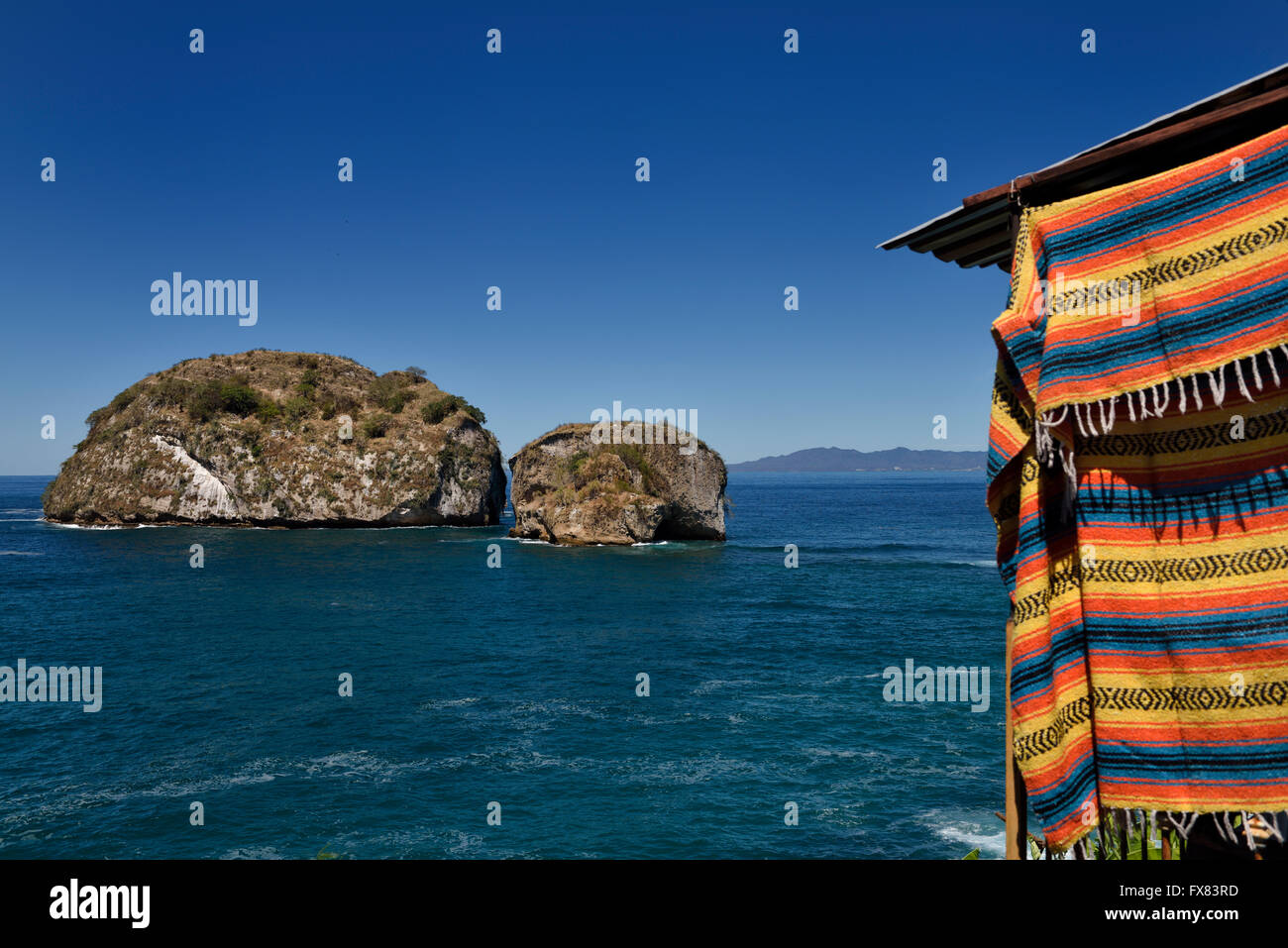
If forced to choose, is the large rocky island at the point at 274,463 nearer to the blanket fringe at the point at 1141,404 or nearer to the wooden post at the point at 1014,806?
the wooden post at the point at 1014,806

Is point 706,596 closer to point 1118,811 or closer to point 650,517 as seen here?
point 650,517

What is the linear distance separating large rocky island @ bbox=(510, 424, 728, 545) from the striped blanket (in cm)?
6452

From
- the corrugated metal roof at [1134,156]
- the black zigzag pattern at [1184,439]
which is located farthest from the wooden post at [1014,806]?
the corrugated metal roof at [1134,156]

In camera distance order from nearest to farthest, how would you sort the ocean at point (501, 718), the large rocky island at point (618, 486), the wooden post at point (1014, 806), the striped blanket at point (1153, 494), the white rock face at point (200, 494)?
the striped blanket at point (1153, 494), the wooden post at point (1014, 806), the ocean at point (501, 718), the large rocky island at point (618, 486), the white rock face at point (200, 494)

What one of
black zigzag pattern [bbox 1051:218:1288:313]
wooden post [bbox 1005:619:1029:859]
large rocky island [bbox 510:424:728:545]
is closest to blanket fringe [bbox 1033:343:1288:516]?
black zigzag pattern [bbox 1051:218:1288:313]

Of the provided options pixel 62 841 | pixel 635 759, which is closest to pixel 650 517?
pixel 635 759

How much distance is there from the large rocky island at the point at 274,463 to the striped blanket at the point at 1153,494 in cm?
8600

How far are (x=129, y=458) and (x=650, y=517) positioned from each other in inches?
2525

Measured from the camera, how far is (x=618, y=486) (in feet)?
229

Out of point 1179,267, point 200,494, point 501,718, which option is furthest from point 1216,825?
point 200,494

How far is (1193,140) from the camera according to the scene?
14.4ft

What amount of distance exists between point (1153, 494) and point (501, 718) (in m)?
24.9

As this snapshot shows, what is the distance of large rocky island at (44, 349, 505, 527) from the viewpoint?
8588cm

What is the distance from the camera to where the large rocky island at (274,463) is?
85.9 meters
